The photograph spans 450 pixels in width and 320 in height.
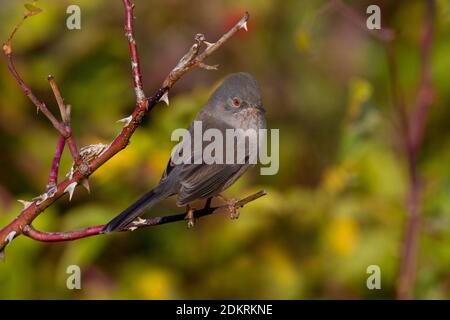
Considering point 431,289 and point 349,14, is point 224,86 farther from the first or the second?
point 431,289

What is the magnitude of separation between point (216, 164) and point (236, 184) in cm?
90

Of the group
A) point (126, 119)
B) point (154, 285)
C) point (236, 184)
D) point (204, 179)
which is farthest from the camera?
point (154, 285)

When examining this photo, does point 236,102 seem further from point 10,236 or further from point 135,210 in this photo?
point 10,236

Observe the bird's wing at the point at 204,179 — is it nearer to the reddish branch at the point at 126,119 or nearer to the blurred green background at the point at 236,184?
the blurred green background at the point at 236,184

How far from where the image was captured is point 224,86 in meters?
4.21

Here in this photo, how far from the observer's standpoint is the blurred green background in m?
4.66

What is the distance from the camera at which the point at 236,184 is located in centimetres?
484

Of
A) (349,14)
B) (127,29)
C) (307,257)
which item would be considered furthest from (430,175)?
(127,29)

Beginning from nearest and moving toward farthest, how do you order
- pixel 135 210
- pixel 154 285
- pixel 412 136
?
pixel 135 210, pixel 412 136, pixel 154 285

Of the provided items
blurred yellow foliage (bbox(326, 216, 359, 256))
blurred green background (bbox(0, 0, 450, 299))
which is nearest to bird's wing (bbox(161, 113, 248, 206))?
blurred green background (bbox(0, 0, 450, 299))

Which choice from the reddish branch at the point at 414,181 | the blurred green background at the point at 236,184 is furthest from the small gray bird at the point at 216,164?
the reddish branch at the point at 414,181

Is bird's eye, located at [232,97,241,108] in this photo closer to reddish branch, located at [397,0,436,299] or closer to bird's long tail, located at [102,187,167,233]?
bird's long tail, located at [102,187,167,233]

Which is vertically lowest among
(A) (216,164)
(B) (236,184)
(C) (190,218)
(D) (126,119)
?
(C) (190,218)

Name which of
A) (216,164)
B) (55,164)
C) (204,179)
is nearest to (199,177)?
(204,179)
